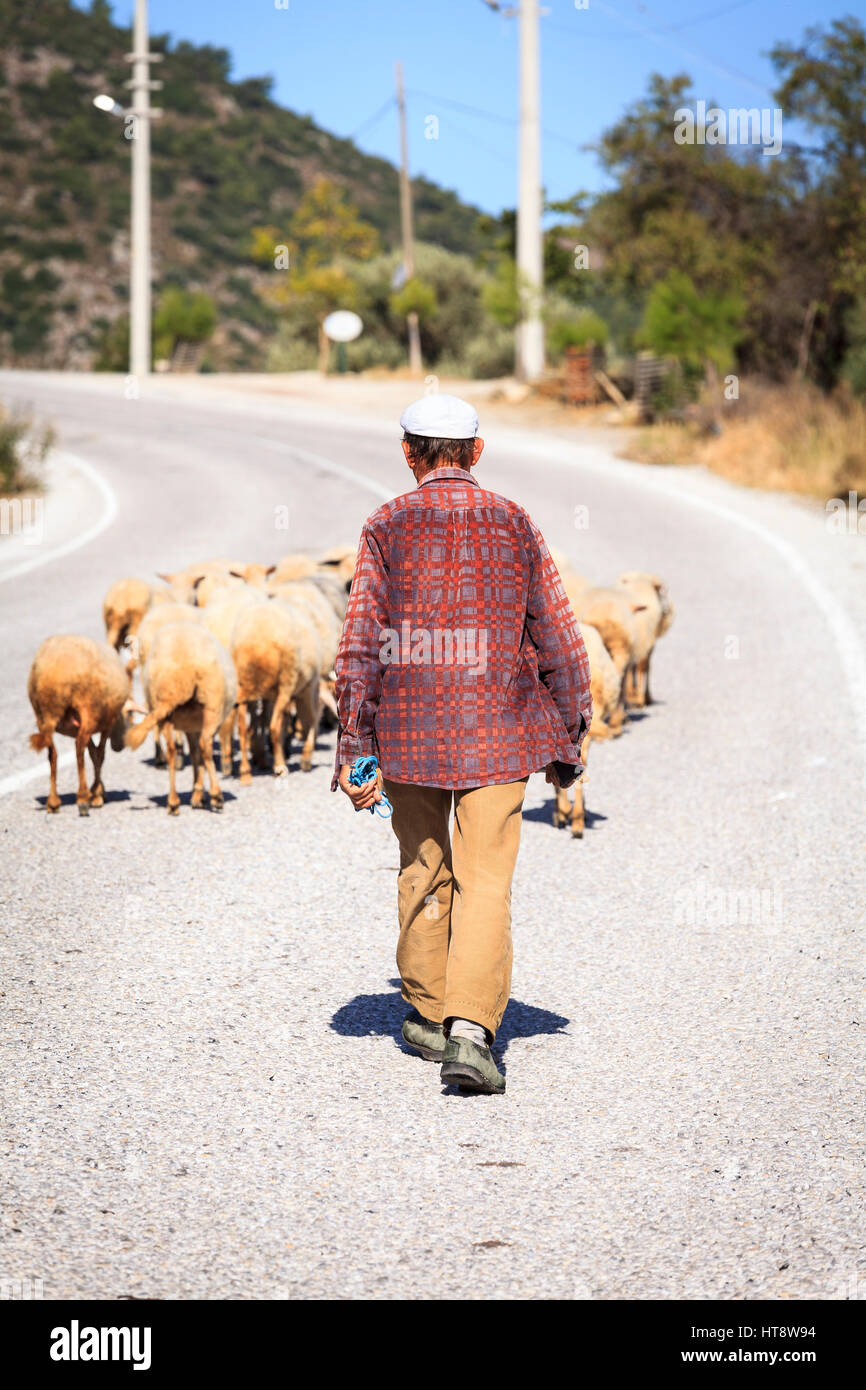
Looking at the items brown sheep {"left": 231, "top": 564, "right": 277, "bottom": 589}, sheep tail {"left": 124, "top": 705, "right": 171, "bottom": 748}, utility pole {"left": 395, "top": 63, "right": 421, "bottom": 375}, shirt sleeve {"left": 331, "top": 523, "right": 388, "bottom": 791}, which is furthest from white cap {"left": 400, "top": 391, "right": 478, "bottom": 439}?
utility pole {"left": 395, "top": 63, "right": 421, "bottom": 375}

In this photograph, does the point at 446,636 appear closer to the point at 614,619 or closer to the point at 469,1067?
the point at 469,1067

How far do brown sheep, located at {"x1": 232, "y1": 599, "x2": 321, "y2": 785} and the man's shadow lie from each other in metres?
3.11

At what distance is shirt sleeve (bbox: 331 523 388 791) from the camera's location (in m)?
4.37

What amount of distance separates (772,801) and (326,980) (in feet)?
10.5

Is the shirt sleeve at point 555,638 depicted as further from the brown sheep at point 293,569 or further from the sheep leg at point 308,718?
the brown sheep at point 293,569

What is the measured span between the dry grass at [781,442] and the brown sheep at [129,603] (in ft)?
45.0

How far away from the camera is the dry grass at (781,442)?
861 inches

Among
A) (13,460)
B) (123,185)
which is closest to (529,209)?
(13,460)

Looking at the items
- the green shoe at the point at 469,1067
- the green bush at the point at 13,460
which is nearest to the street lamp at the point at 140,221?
the green bush at the point at 13,460

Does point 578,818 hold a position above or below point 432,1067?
above

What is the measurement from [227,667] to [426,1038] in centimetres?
329

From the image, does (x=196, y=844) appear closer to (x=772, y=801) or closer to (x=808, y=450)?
(x=772, y=801)

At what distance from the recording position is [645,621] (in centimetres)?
951

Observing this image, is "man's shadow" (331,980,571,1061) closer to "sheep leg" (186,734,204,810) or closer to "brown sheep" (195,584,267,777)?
"sheep leg" (186,734,204,810)
